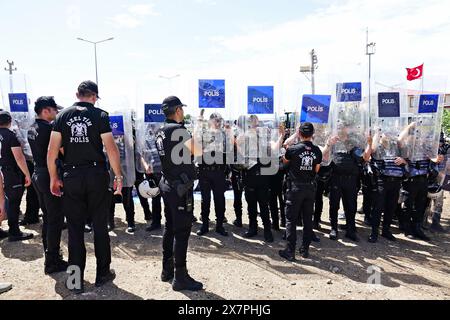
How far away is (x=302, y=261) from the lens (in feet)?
16.1

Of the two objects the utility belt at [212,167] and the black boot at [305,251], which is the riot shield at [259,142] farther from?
the black boot at [305,251]

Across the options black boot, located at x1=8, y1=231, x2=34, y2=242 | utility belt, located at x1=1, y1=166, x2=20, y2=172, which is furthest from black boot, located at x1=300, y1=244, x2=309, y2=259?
utility belt, located at x1=1, y1=166, x2=20, y2=172

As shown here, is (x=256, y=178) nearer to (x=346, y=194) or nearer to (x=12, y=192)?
(x=346, y=194)

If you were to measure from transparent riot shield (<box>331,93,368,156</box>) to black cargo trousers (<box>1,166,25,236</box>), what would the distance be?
529 centimetres

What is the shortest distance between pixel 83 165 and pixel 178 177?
101 cm

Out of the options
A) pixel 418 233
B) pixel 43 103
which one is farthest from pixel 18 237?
pixel 418 233

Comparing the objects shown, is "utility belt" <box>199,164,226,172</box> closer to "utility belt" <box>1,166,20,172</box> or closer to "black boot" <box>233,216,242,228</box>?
"black boot" <box>233,216,242,228</box>

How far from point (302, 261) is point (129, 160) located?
3.28 m

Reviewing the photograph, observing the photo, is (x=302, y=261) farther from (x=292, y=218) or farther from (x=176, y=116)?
(x=176, y=116)

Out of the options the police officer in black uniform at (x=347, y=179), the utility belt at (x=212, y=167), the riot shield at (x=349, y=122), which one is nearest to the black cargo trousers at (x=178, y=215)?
the utility belt at (x=212, y=167)

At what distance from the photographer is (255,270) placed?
4.56 meters

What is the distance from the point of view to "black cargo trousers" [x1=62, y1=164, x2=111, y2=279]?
148 inches

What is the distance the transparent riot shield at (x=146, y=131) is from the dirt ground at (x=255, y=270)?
134 centimetres

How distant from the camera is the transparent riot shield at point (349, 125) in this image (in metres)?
5.88
